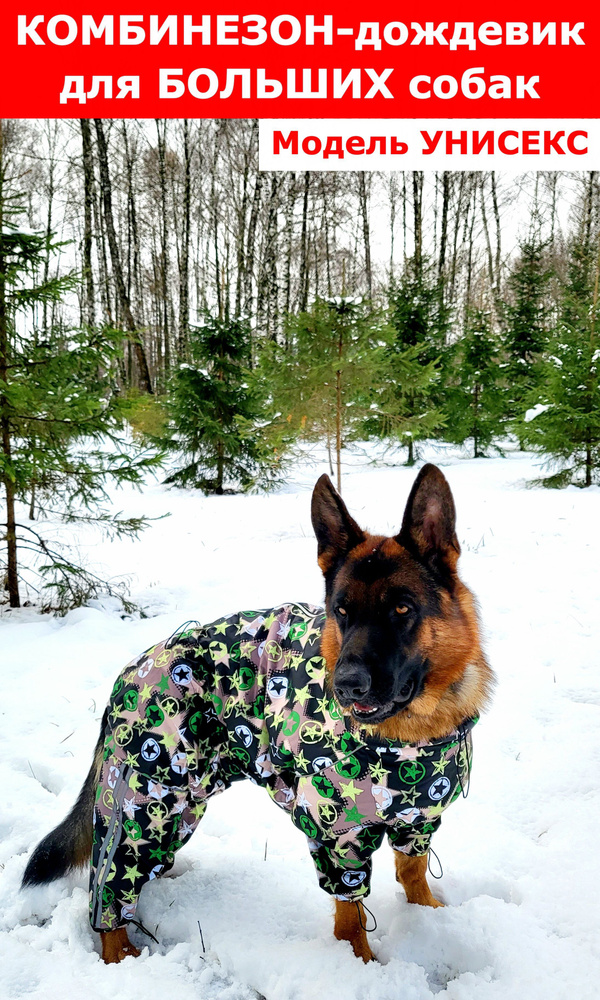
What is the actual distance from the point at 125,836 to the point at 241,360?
10.9 meters

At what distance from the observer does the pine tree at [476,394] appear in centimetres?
1374

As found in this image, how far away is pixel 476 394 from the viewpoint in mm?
14008

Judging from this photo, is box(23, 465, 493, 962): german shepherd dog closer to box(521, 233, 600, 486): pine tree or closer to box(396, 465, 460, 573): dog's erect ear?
box(396, 465, 460, 573): dog's erect ear

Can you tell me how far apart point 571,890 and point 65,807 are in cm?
245

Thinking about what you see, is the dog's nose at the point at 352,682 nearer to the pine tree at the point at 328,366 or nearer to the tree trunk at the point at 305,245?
the pine tree at the point at 328,366

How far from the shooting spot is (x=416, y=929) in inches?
87.7

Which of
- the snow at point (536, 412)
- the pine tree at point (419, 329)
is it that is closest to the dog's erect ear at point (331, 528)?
the snow at point (536, 412)

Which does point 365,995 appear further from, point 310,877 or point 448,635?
point 448,635

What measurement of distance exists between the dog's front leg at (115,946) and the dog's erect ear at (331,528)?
5.14 feet

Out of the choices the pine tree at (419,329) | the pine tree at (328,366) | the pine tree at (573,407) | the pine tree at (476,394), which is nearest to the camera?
→ the pine tree at (328,366)

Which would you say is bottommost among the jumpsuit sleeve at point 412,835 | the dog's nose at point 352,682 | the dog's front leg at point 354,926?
the dog's front leg at point 354,926

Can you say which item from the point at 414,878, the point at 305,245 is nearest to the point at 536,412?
the point at 414,878
